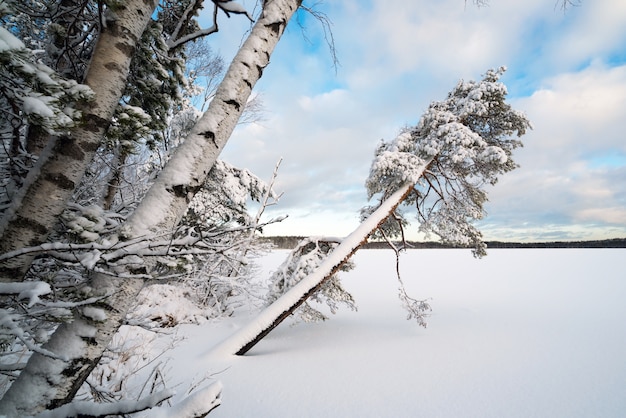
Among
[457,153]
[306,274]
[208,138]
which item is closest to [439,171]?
[457,153]

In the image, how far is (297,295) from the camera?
5.68m

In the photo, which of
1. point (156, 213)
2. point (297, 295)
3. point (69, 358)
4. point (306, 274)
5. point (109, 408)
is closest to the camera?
point (109, 408)

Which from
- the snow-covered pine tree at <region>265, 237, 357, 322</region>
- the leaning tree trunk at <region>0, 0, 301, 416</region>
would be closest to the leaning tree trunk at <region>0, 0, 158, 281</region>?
the leaning tree trunk at <region>0, 0, 301, 416</region>

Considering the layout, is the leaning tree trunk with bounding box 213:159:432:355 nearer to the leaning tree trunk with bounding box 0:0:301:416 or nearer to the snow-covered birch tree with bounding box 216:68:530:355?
the snow-covered birch tree with bounding box 216:68:530:355

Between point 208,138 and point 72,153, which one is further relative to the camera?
point 208,138

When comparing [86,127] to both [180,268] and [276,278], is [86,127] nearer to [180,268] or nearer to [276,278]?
[180,268]

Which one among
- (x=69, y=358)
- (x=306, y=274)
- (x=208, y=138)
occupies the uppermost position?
(x=208, y=138)

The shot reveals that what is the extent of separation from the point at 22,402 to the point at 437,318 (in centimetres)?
866

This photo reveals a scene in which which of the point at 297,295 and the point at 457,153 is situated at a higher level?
the point at 457,153

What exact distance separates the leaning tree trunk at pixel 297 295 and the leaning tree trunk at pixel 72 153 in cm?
460

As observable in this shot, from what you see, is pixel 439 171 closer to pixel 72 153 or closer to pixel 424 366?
pixel 424 366

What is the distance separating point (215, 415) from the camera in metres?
3.59

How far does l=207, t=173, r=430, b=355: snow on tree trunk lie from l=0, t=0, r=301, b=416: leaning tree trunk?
4304 millimetres

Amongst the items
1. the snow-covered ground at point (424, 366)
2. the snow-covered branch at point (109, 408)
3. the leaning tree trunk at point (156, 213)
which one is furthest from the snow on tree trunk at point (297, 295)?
the snow-covered branch at point (109, 408)
